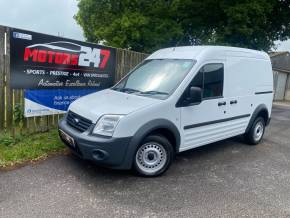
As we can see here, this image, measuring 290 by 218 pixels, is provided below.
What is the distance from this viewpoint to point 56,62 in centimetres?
621

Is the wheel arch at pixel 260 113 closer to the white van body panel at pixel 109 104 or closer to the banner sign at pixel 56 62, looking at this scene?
the white van body panel at pixel 109 104

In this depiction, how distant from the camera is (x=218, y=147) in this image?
648cm

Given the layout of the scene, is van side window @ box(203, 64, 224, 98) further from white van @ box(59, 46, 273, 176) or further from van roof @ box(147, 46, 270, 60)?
van roof @ box(147, 46, 270, 60)

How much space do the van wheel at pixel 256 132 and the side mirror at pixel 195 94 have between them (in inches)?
99.0

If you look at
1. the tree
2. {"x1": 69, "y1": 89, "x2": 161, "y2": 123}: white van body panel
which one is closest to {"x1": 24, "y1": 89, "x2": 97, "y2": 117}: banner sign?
{"x1": 69, "y1": 89, "x2": 161, "y2": 123}: white van body panel

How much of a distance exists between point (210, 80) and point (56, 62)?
3.30 m

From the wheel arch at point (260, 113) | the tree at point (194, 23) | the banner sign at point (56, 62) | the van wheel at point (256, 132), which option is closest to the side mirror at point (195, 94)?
the wheel arch at point (260, 113)

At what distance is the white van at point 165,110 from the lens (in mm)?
4121

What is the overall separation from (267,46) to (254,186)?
1426cm

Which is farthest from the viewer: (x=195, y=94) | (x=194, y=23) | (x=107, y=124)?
(x=194, y=23)

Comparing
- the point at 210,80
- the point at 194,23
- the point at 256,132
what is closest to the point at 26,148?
the point at 210,80

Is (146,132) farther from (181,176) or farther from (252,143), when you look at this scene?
(252,143)

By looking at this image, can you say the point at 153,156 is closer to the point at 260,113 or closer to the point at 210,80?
the point at 210,80

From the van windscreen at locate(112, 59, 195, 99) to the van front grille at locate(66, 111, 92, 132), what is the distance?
3.48 feet
